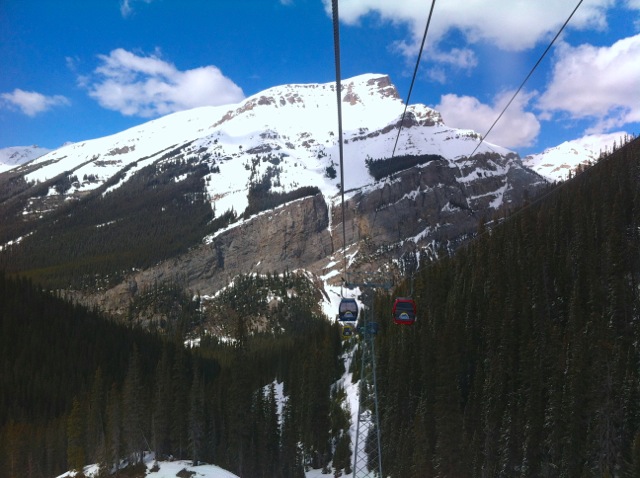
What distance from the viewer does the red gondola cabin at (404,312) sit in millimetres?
25391

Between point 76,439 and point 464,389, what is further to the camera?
point 464,389

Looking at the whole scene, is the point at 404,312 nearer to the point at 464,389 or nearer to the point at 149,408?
the point at 464,389

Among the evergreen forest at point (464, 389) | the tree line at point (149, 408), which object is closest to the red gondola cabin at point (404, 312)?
the evergreen forest at point (464, 389)

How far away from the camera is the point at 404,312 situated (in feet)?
85.3

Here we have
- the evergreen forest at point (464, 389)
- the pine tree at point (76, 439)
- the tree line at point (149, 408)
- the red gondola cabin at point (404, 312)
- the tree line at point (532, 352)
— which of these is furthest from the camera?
the tree line at point (149, 408)

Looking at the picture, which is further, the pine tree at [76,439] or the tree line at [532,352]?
the pine tree at [76,439]

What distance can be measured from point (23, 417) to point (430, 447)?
69.0m

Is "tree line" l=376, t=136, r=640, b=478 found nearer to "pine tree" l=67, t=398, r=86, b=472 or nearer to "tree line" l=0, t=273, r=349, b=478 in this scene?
"tree line" l=0, t=273, r=349, b=478

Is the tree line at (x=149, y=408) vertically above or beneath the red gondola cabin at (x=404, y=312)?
beneath

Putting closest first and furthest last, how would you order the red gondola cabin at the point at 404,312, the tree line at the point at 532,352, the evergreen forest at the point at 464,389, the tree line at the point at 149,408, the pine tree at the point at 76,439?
the red gondola cabin at the point at 404,312 → the tree line at the point at 532,352 → the evergreen forest at the point at 464,389 → the pine tree at the point at 76,439 → the tree line at the point at 149,408

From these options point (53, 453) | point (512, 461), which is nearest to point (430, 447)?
point (512, 461)

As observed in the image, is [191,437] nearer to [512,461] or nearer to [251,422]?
[251,422]

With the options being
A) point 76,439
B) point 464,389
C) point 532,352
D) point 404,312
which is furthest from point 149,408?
point 404,312

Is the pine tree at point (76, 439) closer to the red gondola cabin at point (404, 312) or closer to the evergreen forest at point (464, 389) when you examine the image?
the evergreen forest at point (464, 389)
